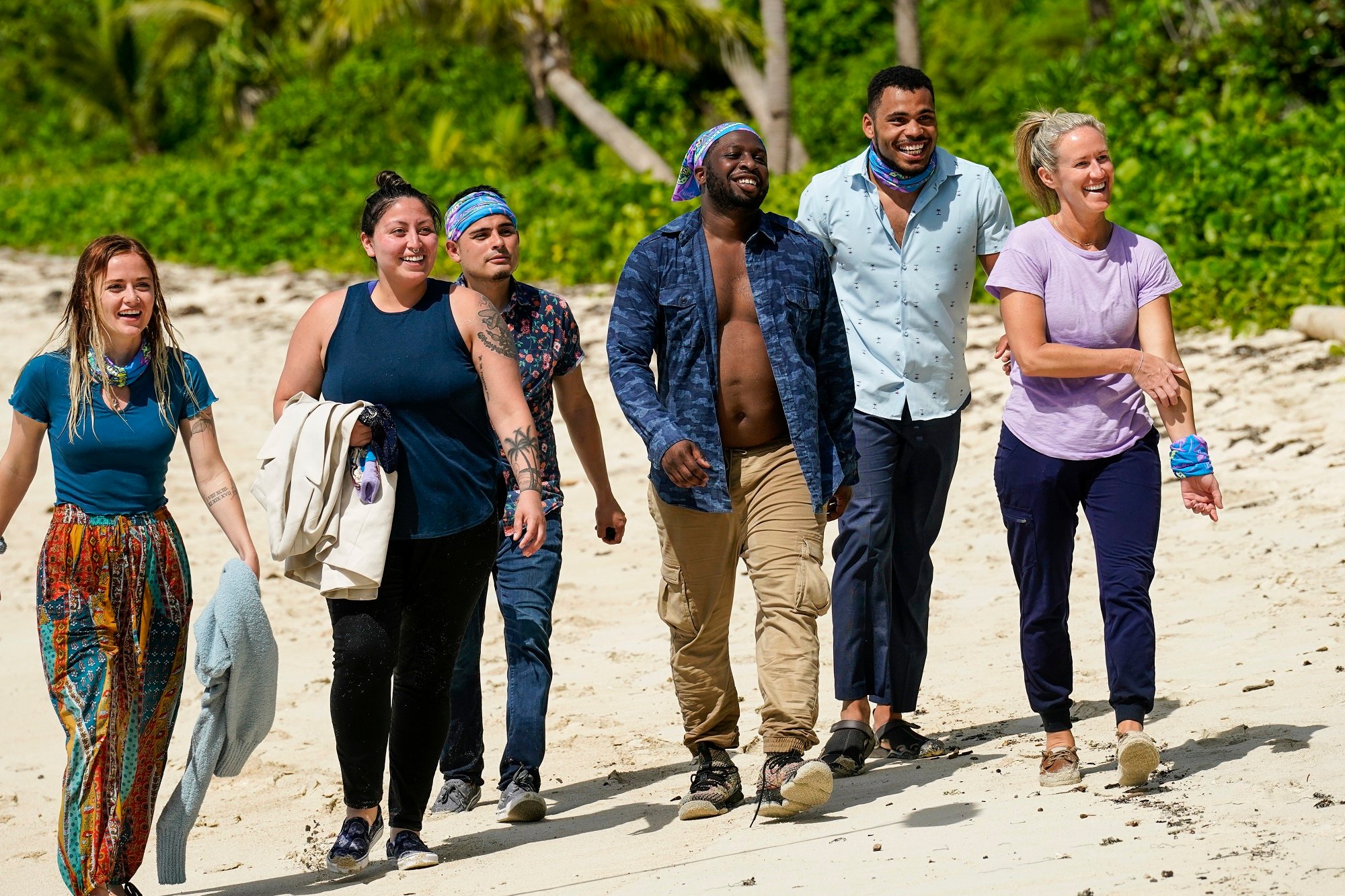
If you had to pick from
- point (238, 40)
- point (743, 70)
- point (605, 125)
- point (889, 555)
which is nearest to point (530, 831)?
point (889, 555)

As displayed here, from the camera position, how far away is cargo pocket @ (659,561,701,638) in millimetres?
4316

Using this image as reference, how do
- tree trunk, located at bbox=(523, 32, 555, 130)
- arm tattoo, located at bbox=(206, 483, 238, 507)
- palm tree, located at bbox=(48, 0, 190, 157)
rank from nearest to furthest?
arm tattoo, located at bbox=(206, 483, 238, 507) → tree trunk, located at bbox=(523, 32, 555, 130) → palm tree, located at bbox=(48, 0, 190, 157)

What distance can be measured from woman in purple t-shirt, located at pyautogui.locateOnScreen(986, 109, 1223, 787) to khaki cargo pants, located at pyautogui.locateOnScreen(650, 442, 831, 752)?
0.57m

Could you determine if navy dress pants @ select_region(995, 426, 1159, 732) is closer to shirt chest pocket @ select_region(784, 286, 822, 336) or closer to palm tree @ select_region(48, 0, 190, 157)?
shirt chest pocket @ select_region(784, 286, 822, 336)

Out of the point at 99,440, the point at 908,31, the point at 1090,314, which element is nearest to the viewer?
the point at 99,440

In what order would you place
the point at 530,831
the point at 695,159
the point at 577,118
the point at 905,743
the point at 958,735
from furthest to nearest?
the point at 577,118
the point at 958,735
the point at 905,743
the point at 530,831
the point at 695,159

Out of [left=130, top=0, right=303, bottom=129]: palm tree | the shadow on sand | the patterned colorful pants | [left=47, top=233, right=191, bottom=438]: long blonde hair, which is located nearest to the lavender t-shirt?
the shadow on sand

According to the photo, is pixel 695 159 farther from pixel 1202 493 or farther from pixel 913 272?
pixel 1202 493

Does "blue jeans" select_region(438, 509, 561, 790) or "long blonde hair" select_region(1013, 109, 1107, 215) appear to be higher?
"long blonde hair" select_region(1013, 109, 1107, 215)

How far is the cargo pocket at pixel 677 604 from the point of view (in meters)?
4.32

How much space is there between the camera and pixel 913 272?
15.5ft

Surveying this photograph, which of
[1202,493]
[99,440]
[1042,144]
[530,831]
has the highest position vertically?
[1042,144]

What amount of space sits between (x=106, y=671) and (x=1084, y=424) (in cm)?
253

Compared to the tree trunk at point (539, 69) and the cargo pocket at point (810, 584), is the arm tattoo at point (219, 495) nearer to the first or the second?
the cargo pocket at point (810, 584)
